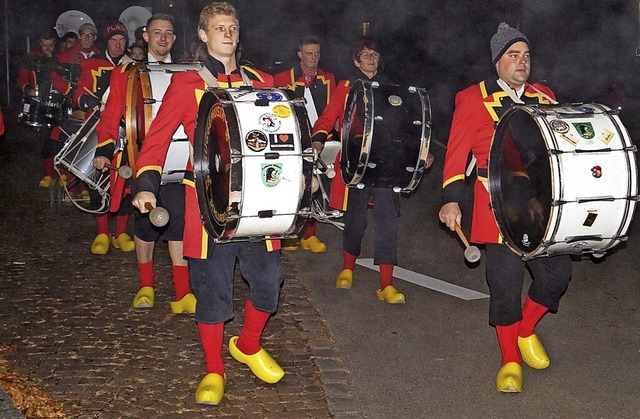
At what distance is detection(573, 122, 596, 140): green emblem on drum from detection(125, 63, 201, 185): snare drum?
1996 mm

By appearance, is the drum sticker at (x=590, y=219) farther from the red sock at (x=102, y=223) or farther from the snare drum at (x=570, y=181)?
the red sock at (x=102, y=223)

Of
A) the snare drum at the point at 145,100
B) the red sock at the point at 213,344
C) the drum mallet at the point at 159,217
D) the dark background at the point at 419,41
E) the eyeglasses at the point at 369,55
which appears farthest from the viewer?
the dark background at the point at 419,41

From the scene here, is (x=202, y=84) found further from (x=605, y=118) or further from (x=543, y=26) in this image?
(x=543, y=26)

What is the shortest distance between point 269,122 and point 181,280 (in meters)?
1.98

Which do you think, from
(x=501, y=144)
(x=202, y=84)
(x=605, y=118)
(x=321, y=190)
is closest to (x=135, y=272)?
(x=321, y=190)

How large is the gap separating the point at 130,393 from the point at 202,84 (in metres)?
1.43

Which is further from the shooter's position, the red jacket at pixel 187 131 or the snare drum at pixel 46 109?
the snare drum at pixel 46 109

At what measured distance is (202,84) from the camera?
13.4ft

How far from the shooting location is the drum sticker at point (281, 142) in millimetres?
3822

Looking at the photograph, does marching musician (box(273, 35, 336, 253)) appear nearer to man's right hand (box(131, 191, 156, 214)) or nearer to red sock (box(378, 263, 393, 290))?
red sock (box(378, 263, 393, 290))

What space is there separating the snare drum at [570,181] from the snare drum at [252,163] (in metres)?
0.92

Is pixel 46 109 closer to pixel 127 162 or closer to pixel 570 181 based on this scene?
pixel 127 162

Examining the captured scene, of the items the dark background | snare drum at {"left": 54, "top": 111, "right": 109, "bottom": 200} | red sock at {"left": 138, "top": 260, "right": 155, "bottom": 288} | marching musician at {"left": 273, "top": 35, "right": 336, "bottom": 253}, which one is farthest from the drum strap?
the dark background

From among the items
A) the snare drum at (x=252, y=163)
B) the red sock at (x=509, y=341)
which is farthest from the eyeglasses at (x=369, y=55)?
the red sock at (x=509, y=341)
